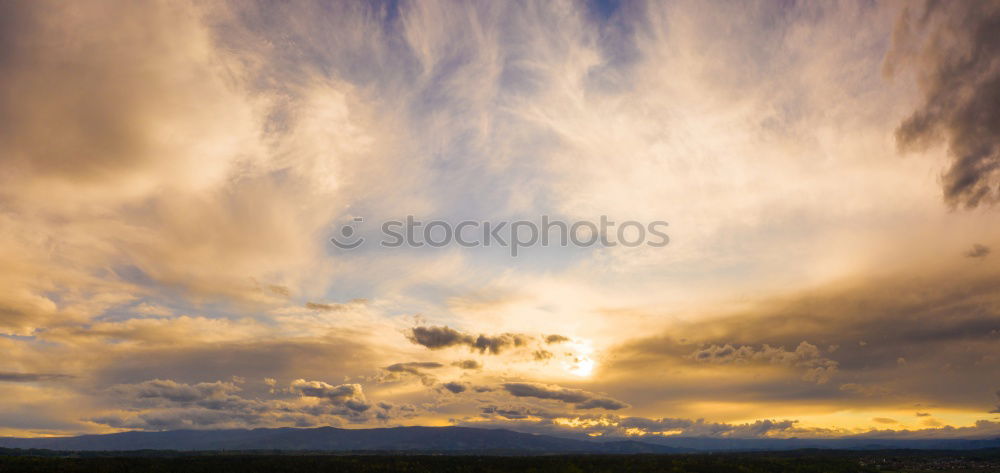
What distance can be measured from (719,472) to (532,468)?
66.6m

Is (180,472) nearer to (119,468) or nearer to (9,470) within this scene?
(119,468)

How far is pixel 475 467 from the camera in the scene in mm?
196375

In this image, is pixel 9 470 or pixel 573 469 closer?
pixel 9 470

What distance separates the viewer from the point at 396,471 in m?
196

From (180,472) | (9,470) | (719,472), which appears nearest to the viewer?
(9,470)

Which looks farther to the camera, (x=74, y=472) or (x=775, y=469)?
(x=775, y=469)

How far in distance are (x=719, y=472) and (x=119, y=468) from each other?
21074 cm

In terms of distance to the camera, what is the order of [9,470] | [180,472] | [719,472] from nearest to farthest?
[9,470] → [180,472] → [719,472]

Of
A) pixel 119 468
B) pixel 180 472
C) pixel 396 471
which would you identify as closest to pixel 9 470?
pixel 119 468

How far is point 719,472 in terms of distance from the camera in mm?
192500

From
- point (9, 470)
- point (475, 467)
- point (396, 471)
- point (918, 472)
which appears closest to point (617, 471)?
point (475, 467)

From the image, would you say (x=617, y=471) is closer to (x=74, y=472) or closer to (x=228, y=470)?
(x=228, y=470)

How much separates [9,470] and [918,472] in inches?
11472

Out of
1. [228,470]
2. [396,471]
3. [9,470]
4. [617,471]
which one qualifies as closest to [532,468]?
[617,471]
